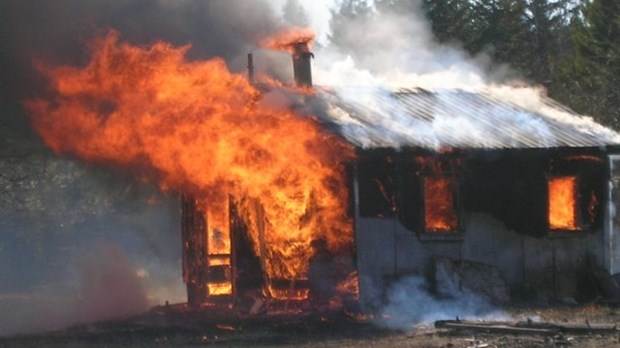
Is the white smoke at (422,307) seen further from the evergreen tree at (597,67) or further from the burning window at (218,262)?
the evergreen tree at (597,67)

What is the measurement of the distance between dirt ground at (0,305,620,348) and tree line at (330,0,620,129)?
19532 millimetres

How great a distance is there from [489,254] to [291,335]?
18.0 ft

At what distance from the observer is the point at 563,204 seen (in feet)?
63.7

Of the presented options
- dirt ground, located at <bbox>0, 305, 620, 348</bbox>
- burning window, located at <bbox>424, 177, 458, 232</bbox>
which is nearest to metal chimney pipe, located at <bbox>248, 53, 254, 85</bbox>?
burning window, located at <bbox>424, 177, 458, 232</bbox>

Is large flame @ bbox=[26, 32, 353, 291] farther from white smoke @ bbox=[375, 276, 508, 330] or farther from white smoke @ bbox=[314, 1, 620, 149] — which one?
white smoke @ bbox=[375, 276, 508, 330]

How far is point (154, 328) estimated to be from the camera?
1512cm

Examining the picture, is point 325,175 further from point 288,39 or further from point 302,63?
point 288,39

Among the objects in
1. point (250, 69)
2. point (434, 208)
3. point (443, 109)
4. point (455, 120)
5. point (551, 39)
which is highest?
point (551, 39)

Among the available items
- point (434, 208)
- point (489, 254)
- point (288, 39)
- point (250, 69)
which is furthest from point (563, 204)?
point (250, 69)

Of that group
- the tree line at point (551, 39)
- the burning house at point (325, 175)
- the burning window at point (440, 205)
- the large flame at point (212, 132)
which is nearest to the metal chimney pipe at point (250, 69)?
the burning house at point (325, 175)

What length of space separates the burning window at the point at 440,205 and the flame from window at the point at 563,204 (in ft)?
7.60

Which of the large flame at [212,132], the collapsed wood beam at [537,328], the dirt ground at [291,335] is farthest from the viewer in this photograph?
the large flame at [212,132]

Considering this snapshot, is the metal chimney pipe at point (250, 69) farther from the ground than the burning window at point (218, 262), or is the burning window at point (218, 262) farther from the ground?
the metal chimney pipe at point (250, 69)

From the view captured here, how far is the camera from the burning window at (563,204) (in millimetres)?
19188
